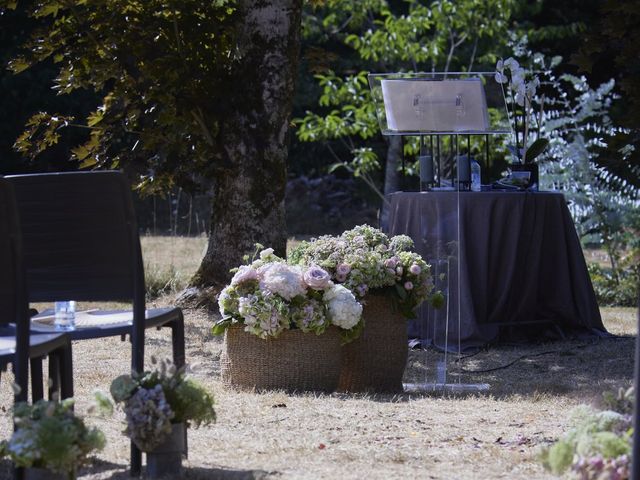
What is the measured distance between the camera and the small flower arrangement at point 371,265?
17.0ft

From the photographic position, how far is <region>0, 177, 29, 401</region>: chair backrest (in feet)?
10.1

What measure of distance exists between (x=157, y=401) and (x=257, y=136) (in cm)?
499

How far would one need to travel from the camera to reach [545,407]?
4.75 meters

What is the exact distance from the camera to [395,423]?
4312mm

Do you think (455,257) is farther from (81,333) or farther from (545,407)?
(81,333)

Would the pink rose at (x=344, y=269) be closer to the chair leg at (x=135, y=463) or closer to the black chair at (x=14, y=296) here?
the chair leg at (x=135, y=463)

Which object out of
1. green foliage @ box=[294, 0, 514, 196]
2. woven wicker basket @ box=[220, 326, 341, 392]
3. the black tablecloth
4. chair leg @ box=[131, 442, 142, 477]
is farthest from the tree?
green foliage @ box=[294, 0, 514, 196]

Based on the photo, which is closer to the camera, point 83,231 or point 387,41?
point 83,231

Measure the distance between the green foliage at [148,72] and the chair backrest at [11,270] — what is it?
4369mm

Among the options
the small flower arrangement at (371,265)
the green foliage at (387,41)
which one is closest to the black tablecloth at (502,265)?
the small flower arrangement at (371,265)

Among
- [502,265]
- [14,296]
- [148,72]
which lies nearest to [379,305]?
[502,265]

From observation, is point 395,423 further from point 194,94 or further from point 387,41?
point 387,41

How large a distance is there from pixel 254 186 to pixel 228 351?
313cm

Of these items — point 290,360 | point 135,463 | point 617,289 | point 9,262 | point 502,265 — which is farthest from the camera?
point 617,289
